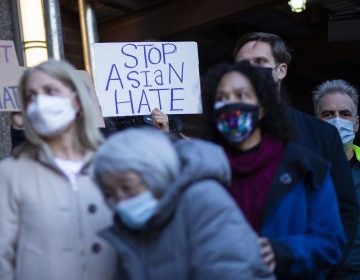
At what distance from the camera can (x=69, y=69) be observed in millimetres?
2535

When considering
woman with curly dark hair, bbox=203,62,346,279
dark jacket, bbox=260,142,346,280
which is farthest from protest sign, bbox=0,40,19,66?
dark jacket, bbox=260,142,346,280

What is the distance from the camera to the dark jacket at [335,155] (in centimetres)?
283

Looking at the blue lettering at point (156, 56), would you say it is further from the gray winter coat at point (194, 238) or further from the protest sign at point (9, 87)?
the gray winter coat at point (194, 238)

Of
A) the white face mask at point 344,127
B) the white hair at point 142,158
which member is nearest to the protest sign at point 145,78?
the white face mask at point 344,127

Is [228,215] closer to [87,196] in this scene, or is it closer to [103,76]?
[87,196]

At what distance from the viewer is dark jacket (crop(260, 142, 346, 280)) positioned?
2.33 metres

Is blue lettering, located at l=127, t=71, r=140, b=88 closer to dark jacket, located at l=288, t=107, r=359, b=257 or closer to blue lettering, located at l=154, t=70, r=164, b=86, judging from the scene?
blue lettering, located at l=154, t=70, r=164, b=86

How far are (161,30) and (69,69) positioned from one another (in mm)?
5572

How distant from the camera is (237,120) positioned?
235cm

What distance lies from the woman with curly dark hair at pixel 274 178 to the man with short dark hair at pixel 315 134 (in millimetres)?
203

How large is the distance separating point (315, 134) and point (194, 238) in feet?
3.77

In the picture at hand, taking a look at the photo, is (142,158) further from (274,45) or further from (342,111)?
(342,111)

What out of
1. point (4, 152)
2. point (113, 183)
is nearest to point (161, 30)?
point (4, 152)

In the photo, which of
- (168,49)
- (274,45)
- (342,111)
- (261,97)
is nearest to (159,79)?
(168,49)
